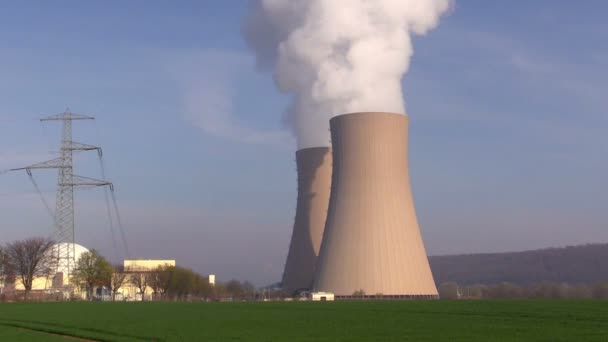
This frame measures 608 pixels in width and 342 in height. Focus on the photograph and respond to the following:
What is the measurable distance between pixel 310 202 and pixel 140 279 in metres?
29.7

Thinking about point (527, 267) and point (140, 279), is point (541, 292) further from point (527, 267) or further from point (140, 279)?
point (527, 267)

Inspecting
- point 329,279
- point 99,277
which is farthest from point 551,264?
point 329,279

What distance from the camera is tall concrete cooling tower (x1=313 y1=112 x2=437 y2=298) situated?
27.9 meters

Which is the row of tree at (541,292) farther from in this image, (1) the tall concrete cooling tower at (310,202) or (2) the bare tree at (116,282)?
(2) the bare tree at (116,282)

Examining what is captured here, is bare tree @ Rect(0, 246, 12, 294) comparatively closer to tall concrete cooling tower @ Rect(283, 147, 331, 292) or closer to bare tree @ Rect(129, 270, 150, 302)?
bare tree @ Rect(129, 270, 150, 302)

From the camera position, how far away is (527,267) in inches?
3895

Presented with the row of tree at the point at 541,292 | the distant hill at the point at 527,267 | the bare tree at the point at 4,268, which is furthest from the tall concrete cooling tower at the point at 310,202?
the distant hill at the point at 527,267

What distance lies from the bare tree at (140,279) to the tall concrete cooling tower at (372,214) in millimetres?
35975

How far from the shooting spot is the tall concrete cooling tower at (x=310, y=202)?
122ft

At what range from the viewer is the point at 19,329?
17.8m

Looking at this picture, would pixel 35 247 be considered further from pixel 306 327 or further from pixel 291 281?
pixel 306 327

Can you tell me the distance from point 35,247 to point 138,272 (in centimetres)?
1293

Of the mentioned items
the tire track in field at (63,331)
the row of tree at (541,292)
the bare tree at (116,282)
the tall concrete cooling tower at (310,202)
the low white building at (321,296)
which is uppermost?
the tall concrete cooling tower at (310,202)

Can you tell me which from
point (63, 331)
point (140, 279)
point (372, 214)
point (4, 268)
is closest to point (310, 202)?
point (372, 214)
